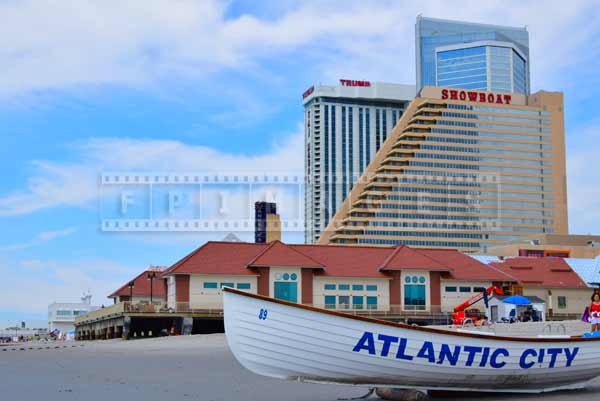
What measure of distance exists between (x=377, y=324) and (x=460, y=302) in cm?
4507

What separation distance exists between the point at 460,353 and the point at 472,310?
43.6m

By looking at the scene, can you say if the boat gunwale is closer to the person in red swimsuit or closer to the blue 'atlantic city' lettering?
the blue 'atlantic city' lettering

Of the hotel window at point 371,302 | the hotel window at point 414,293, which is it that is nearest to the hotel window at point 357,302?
the hotel window at point 371,302

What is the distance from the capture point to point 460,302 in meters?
57.8

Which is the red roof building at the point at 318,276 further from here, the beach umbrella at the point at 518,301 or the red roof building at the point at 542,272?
the beach umbrella at the point at 518,301

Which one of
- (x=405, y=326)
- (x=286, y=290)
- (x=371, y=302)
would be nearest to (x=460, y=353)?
(x=405, y=326)

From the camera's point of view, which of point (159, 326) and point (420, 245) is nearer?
point (159, 326)

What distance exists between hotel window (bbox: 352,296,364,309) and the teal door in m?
4.11

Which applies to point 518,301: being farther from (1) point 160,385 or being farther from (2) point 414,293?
(1) point 160,385

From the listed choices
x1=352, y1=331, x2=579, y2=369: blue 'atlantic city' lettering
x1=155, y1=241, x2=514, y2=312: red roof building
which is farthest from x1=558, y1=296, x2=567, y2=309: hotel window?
x1=352, y1=331, x2=579, y2=369: blue 'atlantic city' lettering

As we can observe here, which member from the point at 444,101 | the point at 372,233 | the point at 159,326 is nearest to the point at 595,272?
the point at 159,326

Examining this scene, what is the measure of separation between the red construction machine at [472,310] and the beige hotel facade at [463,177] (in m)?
94.7

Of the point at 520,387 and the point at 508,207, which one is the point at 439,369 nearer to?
the point at 520,387

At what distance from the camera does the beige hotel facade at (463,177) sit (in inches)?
6053
